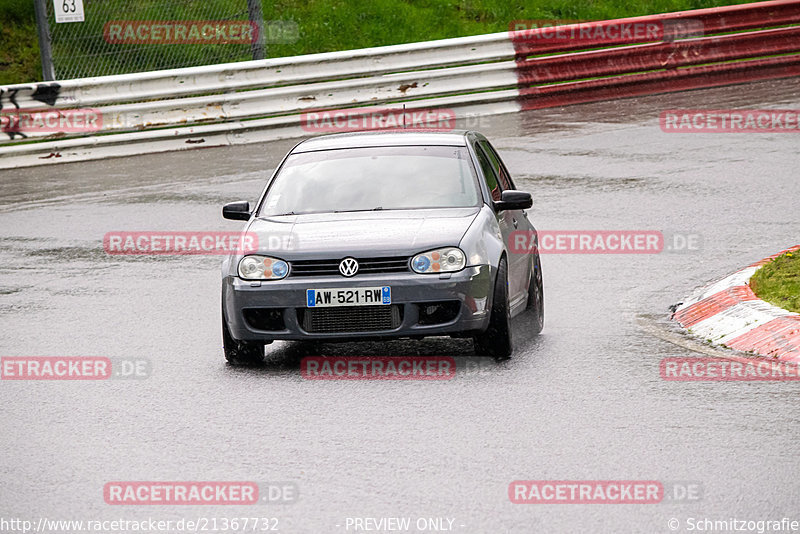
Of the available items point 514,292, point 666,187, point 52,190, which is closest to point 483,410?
point 514,292

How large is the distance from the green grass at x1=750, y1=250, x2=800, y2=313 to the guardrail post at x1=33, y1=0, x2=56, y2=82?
36.5ft

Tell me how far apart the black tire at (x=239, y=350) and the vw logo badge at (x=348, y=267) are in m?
0.75

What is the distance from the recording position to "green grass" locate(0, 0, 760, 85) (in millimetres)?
21125

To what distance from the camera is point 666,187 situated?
49.1ft

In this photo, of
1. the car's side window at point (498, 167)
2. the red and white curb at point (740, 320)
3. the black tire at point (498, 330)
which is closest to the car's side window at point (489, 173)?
the car's side window at point (498, 167)

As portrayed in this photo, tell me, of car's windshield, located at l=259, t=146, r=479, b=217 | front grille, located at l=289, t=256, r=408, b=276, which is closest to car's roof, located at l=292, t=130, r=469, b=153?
car's windshield, located at l=259, t=146, r=479, b=217

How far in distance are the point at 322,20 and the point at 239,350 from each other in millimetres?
15605

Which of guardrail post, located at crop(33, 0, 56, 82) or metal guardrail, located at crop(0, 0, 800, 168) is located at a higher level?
guardrail post, located at crop(33, 0, 56, 82)

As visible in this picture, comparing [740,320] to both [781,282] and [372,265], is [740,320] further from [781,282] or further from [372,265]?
[372,265]

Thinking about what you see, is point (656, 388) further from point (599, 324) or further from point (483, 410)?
point (599, 324)

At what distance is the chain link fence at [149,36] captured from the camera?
2088cm

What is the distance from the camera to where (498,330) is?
28.9 ft

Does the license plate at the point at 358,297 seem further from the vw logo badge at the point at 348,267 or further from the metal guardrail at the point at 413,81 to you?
the metal guardrail at the point at 413,81

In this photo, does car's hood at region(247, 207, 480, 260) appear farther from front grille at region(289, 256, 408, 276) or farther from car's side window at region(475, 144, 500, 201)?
car's side window at region(475, 144, 500, 201)
